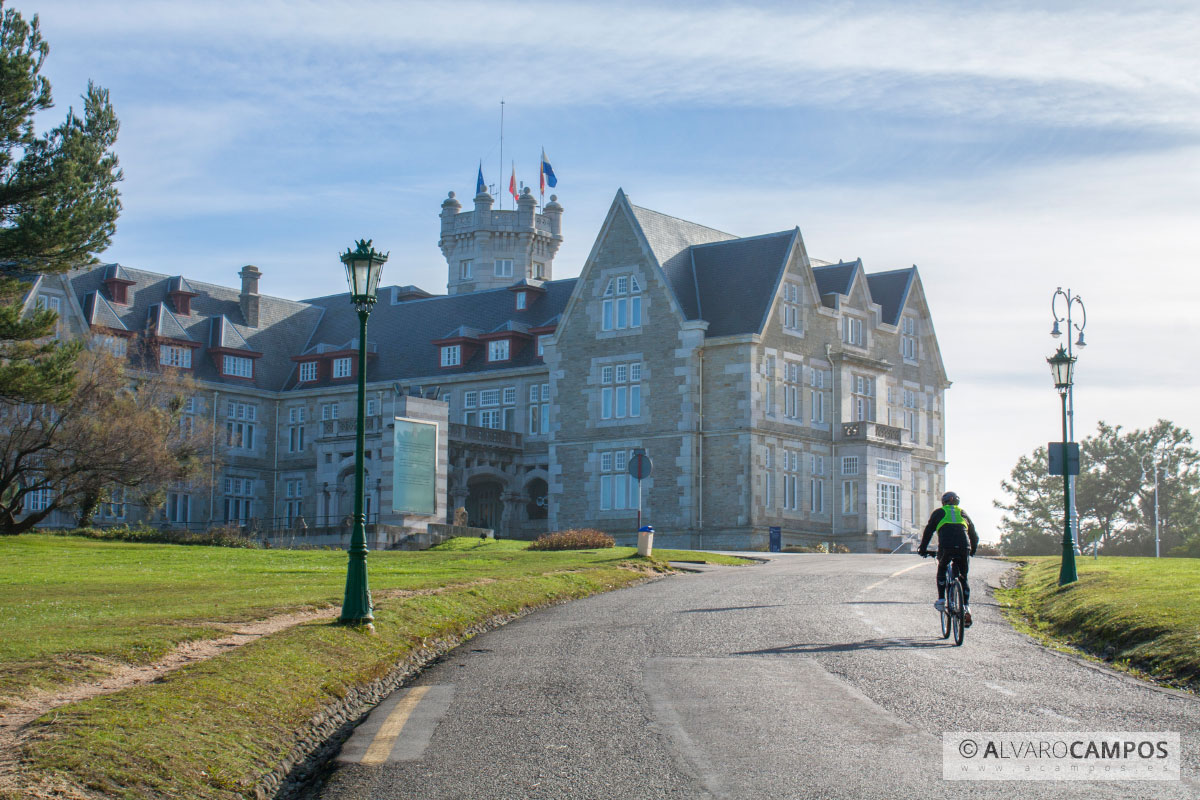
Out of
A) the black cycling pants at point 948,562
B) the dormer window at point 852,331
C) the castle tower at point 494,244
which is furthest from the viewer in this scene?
the castle tower at point 494,244

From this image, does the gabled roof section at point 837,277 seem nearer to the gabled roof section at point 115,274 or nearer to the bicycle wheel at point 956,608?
the gabled roof section at point 115,274

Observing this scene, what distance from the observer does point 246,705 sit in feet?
40.7

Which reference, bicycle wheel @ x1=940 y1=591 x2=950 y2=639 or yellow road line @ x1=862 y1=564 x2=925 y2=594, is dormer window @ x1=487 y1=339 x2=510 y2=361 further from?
bicycle wheel @ x1=940 y1=591 x2=950 y2=639

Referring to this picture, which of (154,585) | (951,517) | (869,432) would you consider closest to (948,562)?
(951,517)

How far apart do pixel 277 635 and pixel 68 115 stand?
66.9ft

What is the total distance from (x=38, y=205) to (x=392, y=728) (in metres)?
22.8

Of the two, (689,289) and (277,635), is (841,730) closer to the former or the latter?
(277,635)

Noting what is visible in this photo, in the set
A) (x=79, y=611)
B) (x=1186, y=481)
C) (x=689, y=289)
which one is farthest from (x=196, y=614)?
(x=1186, y=481)

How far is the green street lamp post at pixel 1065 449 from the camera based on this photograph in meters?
26.8

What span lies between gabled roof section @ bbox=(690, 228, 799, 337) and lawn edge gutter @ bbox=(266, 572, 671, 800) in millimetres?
38664

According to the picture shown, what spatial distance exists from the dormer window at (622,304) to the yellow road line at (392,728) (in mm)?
44307

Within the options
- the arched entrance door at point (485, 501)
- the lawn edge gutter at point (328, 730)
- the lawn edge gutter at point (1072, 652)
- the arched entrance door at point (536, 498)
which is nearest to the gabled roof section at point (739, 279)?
the arched entrance door at point (536, 498)

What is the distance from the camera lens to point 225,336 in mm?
72062

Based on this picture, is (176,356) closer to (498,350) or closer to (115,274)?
(115,274)
